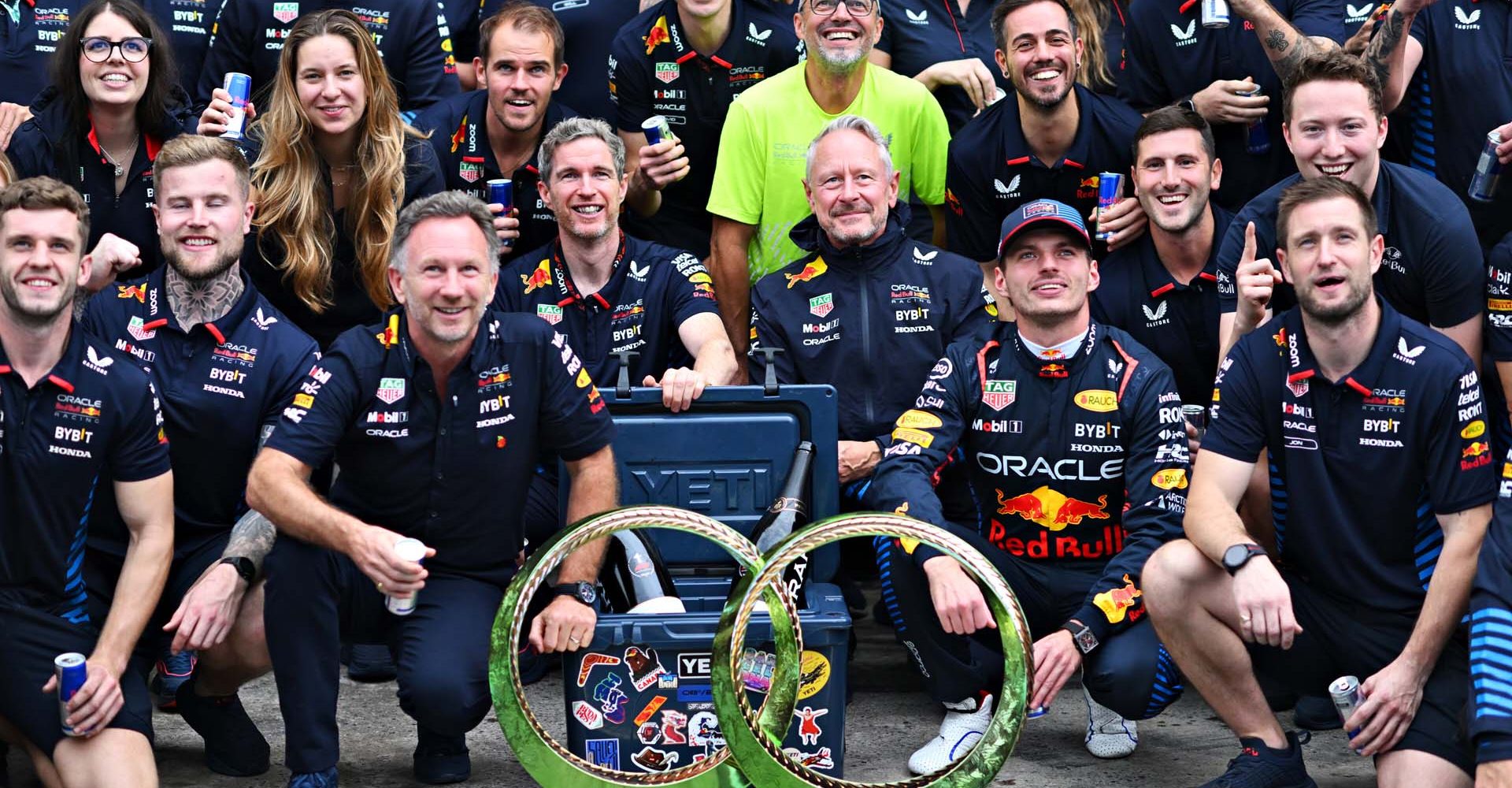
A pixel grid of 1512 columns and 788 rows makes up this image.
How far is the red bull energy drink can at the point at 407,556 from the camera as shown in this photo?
480 centimetres

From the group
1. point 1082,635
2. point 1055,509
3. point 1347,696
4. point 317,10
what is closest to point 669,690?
point 1082,635

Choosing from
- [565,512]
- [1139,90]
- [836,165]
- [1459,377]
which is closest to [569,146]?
[836,165]

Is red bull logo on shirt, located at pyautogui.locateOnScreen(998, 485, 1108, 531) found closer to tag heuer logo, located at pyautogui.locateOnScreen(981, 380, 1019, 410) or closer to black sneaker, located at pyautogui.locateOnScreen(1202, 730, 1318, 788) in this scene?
tag heuer logo, located at pyautogui.locateOnScreen(981, 380, 1019, 410)

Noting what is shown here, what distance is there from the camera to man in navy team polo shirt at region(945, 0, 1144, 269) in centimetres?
651

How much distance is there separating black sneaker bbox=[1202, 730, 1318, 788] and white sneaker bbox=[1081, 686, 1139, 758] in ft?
1.31

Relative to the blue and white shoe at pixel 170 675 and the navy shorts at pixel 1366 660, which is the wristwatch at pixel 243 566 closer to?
the blue and white shoe at pixel 170 675

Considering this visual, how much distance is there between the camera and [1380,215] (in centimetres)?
559

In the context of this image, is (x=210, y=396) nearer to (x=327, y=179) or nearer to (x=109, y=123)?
(x=327, y=179)

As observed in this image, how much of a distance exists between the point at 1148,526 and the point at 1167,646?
0.38 metres

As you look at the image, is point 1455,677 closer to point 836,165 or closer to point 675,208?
point 836,165

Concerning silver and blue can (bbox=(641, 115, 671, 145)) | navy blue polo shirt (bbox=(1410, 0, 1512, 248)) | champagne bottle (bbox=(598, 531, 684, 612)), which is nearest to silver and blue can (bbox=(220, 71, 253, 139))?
silver and blue can (bbox=(641, 115, 671, 145))

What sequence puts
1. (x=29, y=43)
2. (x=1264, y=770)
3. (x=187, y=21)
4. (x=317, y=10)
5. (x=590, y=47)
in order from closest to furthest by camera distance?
(x=1264, y=770) < (x=29, y=43) < (x=317, y=10) < (x=187, y=21) < (x=590, y=47)

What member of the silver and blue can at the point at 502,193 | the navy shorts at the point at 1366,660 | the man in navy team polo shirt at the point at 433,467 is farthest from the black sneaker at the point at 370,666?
the navy shorts at the point at 1366,660

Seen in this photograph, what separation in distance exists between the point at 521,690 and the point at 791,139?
9.04ft
